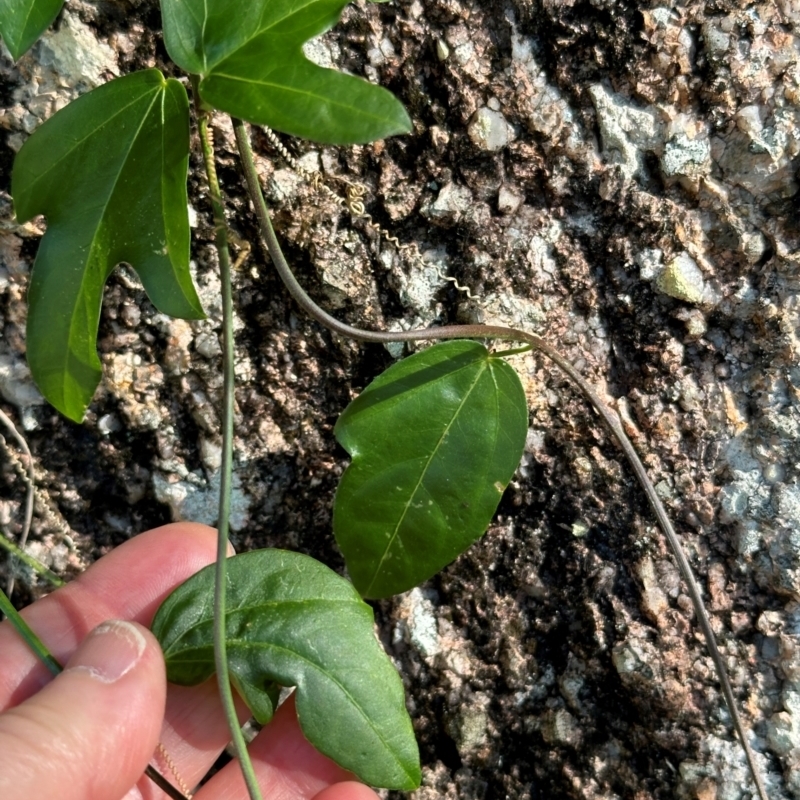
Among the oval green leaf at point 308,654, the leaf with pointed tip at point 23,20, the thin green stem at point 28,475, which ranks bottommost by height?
the oval green leaf at point 308,654

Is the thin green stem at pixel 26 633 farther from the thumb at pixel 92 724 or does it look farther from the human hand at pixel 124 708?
the thumb at pixel 92 724

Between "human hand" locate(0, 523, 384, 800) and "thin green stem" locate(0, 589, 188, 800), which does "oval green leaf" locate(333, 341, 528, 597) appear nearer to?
"human hand" locate(0, 523, 384, 800)

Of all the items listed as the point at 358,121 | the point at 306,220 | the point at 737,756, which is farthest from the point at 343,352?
the point at 737,756

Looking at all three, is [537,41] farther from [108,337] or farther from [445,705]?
[445,705]

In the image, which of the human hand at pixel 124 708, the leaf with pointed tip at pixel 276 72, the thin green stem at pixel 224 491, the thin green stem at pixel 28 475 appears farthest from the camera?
the thin green stem at pixel 28 475

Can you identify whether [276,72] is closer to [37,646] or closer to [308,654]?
[308,654]

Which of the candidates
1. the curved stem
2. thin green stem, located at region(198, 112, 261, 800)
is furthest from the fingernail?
the curved stem

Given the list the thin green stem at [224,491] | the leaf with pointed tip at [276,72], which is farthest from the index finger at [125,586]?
the leaf with pointed tip at [276,72]
